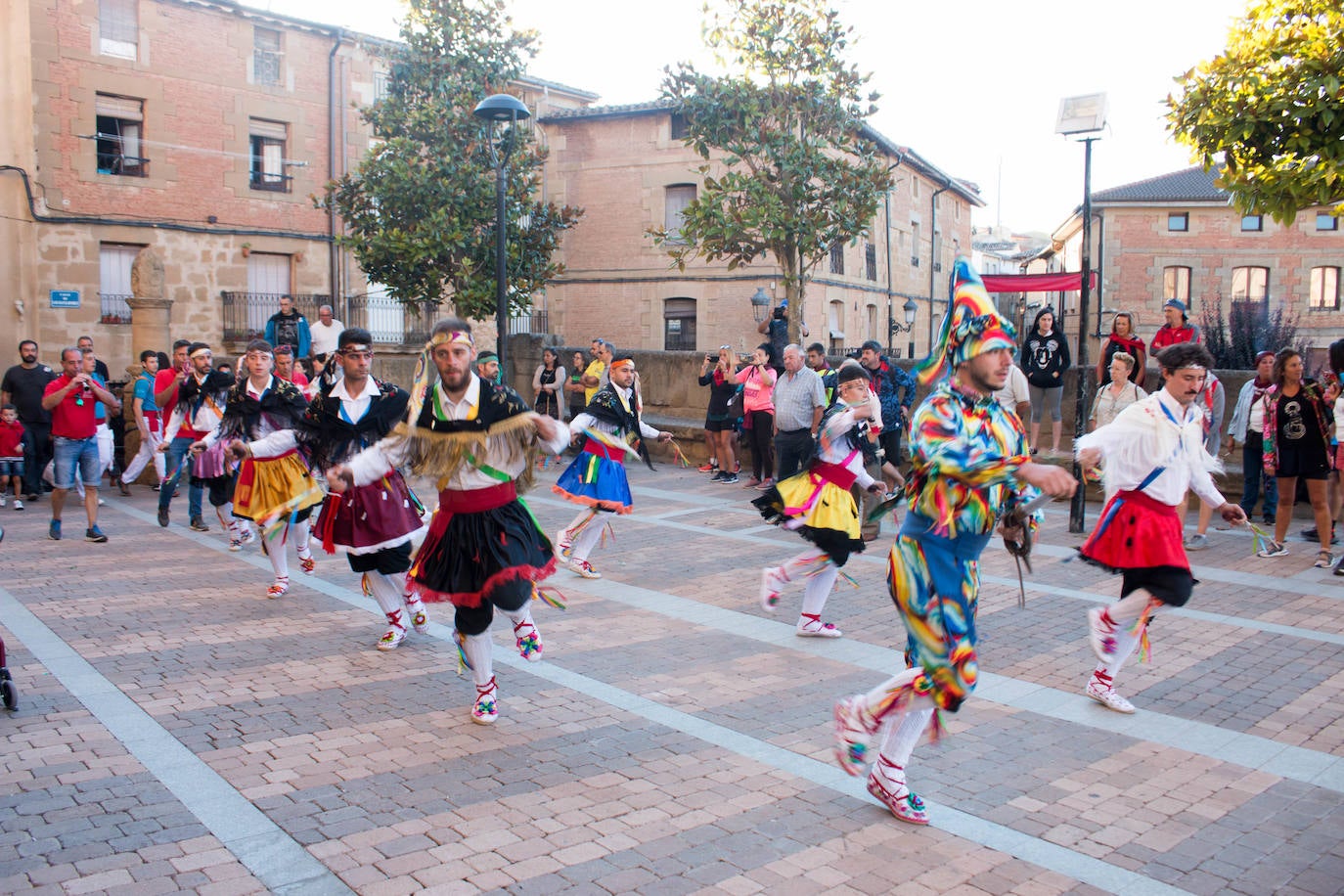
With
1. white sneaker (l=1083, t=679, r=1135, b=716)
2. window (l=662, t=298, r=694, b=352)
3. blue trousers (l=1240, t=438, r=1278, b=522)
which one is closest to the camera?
white sneaker (l=1083, t=679, r=1135, b=716)

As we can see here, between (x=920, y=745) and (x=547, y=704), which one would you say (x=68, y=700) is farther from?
(x=920, y=745)

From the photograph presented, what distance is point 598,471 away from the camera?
901 cm

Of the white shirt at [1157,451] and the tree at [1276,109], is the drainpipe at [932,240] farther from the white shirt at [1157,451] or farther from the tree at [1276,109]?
the white shirt at [1157,451]

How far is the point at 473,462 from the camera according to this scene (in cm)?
545

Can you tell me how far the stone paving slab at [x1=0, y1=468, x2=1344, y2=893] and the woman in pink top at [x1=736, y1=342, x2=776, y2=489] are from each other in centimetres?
619

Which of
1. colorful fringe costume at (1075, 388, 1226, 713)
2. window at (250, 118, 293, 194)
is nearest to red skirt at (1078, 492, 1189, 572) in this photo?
colorful fringe costume at (1075, 388, 1226, 713)

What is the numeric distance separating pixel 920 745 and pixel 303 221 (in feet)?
86.8

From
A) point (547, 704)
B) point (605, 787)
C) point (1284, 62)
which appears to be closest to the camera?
point (605, 787)

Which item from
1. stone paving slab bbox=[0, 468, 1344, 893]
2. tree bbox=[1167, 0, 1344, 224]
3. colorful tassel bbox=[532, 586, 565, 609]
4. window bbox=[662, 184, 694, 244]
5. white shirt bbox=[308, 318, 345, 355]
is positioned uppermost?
window bbox=[662, 184, 694, 244]

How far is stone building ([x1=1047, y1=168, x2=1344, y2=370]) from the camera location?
42.0m

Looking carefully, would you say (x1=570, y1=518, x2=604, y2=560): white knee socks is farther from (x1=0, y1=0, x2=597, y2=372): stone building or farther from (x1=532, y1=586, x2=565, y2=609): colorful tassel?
(x1=0, y1=0, x2=597, y2=372): stone building

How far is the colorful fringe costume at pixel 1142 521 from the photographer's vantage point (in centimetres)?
559

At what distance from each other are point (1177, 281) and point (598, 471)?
132 ft

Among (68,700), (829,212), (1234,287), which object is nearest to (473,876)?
(68,700)
